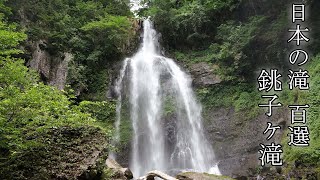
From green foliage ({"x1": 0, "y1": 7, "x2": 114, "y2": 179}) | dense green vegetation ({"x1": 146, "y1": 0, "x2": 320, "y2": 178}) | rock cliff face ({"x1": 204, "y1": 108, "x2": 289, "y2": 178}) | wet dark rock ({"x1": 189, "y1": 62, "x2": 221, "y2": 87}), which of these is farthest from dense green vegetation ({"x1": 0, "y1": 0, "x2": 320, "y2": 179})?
green foliage ({"x1": 0, "y1": 7, "x2": 114, "y2": 179})

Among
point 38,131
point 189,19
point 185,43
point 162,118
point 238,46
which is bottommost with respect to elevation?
point 38,131

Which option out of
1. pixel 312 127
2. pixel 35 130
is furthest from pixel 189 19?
pixel 35 130

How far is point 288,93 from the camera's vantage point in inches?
531

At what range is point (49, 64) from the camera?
14.9m

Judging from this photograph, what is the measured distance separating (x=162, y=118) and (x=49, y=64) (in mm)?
5863

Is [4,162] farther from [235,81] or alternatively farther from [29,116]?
[235,81]

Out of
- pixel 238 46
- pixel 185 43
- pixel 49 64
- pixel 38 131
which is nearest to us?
pixel 38 131

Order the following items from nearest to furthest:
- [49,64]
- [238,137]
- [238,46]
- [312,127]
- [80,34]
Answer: [312,127] → [238,137] → [49,64] → [238,46] → [80,34]

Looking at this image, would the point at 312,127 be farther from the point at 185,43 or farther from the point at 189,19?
the point at 185,43

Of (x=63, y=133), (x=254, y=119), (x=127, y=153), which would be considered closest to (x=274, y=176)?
(x=254, y=119)

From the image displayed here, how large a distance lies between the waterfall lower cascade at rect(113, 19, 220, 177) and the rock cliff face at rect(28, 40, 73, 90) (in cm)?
283

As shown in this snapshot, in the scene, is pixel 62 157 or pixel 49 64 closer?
pixel 62 157

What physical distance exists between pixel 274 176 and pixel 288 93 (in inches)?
164

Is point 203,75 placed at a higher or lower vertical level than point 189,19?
lower
